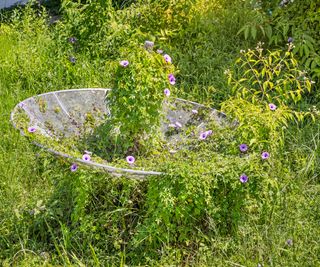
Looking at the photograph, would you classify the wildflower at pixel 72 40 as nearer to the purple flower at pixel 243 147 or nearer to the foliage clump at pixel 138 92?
the foliage clump at pixel 138 92

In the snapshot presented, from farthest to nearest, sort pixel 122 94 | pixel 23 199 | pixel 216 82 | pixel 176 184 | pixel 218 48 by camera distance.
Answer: pixel 218 48 < pixel 216 82 < pixel 23 199 < pixel 122 94 < pixel 176 184

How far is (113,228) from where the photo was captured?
338cm

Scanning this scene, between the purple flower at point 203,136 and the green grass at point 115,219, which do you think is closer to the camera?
the green grass at point 115,219

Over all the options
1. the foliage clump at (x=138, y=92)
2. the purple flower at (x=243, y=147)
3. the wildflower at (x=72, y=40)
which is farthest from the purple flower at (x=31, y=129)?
the wildflower at (x=72, y=40)

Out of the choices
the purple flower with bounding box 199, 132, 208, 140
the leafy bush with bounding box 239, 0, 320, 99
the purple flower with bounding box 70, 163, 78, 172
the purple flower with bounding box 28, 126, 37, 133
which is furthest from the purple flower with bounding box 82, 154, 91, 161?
the leafy bush with bounding box 239, 0, 320, 99

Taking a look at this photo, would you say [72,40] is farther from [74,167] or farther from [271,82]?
[74,167]

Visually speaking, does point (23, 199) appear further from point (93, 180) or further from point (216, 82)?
point (216, 82)

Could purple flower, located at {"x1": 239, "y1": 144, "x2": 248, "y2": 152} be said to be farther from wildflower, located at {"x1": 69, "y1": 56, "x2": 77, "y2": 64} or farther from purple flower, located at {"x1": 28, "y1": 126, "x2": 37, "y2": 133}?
wildflower, located at {"x1": 69, "y1": 56, "x2": 77, "y2": 64}

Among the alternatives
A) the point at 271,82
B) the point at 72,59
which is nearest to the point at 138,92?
the point at 271,82

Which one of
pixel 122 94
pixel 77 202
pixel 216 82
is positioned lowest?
pixel 216 82

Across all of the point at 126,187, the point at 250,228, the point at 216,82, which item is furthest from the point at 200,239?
the point at 216,82

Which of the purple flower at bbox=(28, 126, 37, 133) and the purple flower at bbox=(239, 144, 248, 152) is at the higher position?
the purple flower at bbox=(28, 126, 37, 133)

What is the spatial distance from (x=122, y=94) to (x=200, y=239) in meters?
0.90

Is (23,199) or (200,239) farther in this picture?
(23,199)
